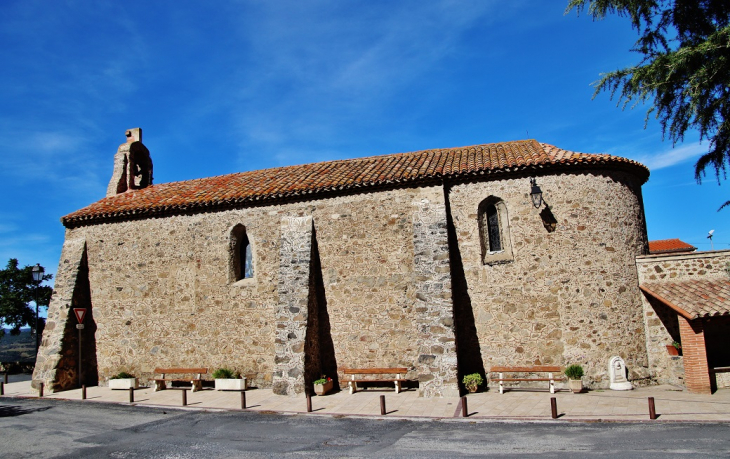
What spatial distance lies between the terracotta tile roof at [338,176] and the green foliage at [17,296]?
47.9ft

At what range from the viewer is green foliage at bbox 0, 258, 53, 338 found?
29.0 metres

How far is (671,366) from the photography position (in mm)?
12750

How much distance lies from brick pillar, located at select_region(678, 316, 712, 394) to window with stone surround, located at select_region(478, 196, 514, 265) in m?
4.58

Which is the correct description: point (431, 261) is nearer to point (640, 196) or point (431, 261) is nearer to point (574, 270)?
point (574, 270)

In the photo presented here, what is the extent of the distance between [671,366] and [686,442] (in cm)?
561

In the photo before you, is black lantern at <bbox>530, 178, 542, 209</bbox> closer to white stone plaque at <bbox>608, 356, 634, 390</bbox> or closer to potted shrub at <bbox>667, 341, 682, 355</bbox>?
white stone plaque at <bbox>608, 356, 634, 390</bbox>

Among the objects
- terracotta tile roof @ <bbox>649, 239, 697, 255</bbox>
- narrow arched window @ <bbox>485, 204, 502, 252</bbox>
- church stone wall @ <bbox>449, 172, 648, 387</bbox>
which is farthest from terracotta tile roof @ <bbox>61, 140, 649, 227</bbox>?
terracotta tile roof @ <bbox>649, 239, 697, 255</bbox>

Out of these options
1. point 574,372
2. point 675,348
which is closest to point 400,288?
point 574,372

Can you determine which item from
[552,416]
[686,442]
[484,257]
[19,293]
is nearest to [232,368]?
[484,257]

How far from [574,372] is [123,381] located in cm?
1357

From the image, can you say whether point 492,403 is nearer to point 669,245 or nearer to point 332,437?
point 332,437

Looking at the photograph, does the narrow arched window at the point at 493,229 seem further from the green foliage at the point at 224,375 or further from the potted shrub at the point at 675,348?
the green foliage at the point at 224,375

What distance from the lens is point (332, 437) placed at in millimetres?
9305

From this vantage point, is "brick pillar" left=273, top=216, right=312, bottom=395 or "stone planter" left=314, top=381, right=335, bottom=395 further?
"stone planter" left=314, top=381, right=335, bottom=395
